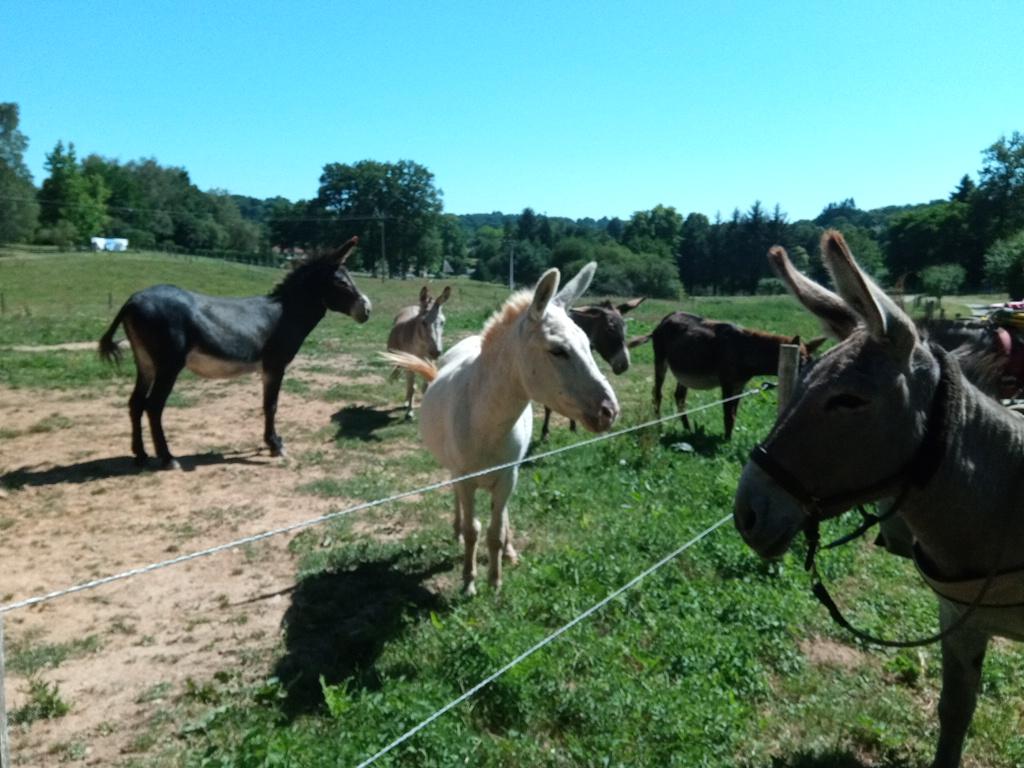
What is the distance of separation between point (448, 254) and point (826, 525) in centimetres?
9577

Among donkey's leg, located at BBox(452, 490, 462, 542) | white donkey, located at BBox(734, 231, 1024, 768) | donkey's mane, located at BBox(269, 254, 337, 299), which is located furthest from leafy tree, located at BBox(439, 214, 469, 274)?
white donkey, located at BBox(734, 231, 1024, 768)

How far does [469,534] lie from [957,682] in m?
3.14

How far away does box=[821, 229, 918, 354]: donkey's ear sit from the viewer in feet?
6.70

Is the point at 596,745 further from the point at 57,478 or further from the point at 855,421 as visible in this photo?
the point at 57,478

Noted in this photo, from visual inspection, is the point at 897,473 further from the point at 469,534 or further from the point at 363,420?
the point at 363,420

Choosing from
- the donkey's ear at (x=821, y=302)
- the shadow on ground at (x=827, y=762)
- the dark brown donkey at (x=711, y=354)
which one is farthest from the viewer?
the dark brown donkey at (x=711, y=354)

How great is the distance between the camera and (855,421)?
216 centimetres

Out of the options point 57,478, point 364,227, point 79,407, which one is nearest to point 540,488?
point 57,478

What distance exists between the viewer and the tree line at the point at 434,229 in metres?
57.5

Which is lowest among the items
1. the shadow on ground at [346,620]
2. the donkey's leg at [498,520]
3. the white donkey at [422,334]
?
the shadow on ground at [346,620]

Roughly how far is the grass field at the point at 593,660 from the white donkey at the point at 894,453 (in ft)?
4.92

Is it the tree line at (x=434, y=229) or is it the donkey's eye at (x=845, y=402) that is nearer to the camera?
the donkey's eye at (x=845, y=402)

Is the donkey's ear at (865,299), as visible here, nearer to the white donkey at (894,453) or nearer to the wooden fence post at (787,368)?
the white donkey at (894,453)

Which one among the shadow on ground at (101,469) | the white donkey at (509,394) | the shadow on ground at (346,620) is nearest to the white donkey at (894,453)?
the white donkey at (509,394)
